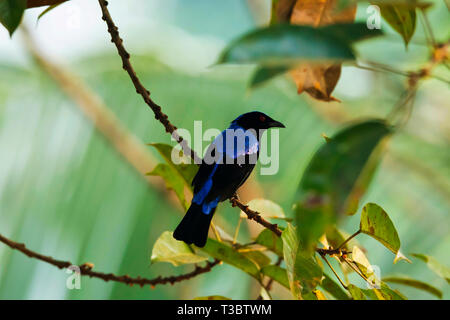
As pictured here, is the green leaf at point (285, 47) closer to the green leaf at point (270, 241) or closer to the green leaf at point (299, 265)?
the green leaf at point (299, 265)

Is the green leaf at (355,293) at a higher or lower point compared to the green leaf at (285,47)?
lower

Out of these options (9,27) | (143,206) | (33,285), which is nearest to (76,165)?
(143,206)

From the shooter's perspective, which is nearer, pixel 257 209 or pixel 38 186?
pixel 257 209

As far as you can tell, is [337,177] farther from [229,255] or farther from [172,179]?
[172,179]

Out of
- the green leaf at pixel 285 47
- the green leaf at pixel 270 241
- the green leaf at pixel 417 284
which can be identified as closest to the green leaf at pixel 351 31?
the green leaf at pixel 285 47

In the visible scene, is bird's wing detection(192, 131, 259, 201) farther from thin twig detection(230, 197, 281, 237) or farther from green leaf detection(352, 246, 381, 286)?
green leaf detection(352, 246, 381, 286)

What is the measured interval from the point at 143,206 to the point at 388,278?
3.58 m

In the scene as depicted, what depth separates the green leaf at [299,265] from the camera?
4.67 feet

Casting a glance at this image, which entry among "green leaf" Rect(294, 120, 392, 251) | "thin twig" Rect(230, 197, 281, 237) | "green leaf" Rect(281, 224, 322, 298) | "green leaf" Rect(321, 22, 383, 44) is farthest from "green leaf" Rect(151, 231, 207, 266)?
"green leaf" Rect(321, 22, 383, 44)

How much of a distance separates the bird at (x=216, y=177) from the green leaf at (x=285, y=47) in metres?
0.96

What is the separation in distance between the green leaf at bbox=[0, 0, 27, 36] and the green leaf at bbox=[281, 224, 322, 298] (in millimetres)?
898

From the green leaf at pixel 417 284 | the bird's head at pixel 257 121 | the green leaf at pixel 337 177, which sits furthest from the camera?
the bird's head at pixel 257 121

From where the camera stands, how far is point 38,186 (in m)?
4.89
